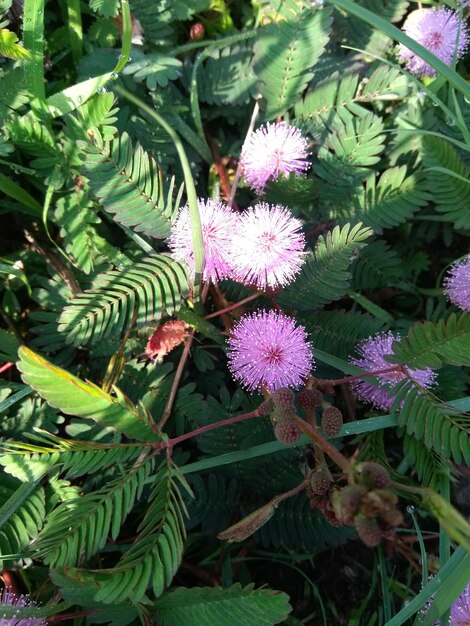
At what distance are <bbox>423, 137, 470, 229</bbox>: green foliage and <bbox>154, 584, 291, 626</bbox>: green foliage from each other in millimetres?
1434

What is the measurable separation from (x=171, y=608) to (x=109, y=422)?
0.56m

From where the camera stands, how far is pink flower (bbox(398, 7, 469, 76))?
227 centimetres

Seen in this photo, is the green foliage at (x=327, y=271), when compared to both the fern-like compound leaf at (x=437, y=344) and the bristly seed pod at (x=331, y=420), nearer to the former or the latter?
the fern-like compound leaf at (x=437, y=344)

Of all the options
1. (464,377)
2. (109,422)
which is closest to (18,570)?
(109,422)

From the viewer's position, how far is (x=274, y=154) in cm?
199

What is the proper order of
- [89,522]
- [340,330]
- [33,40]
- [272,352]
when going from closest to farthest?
[89,522], [272,352], [33,40], [340,330]

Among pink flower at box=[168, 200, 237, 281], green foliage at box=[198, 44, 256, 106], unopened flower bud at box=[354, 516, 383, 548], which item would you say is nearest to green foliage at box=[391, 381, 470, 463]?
unopened flower bud at box=[354, 516, 383, 548]

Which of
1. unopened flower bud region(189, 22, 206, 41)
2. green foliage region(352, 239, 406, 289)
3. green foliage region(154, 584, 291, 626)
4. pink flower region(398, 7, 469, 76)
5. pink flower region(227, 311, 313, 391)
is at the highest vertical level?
pink flower region(398, 7, 469, 76)

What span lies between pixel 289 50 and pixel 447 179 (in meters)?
0.73

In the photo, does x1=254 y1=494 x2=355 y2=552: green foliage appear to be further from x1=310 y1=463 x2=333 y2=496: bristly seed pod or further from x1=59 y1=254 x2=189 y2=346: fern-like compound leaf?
x1=59 y1=254 x2=189 y2=346: fern-like compound leaf

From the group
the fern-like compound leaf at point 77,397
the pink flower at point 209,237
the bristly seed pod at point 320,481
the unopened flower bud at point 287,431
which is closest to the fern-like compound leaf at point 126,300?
the pink flower at point 209,237

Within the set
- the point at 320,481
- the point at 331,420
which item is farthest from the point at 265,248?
A: the point at 320,481

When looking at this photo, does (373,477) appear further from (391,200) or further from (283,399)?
(391,200)

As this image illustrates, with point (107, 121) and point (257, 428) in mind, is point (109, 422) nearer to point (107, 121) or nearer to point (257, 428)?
point (257, 428)
